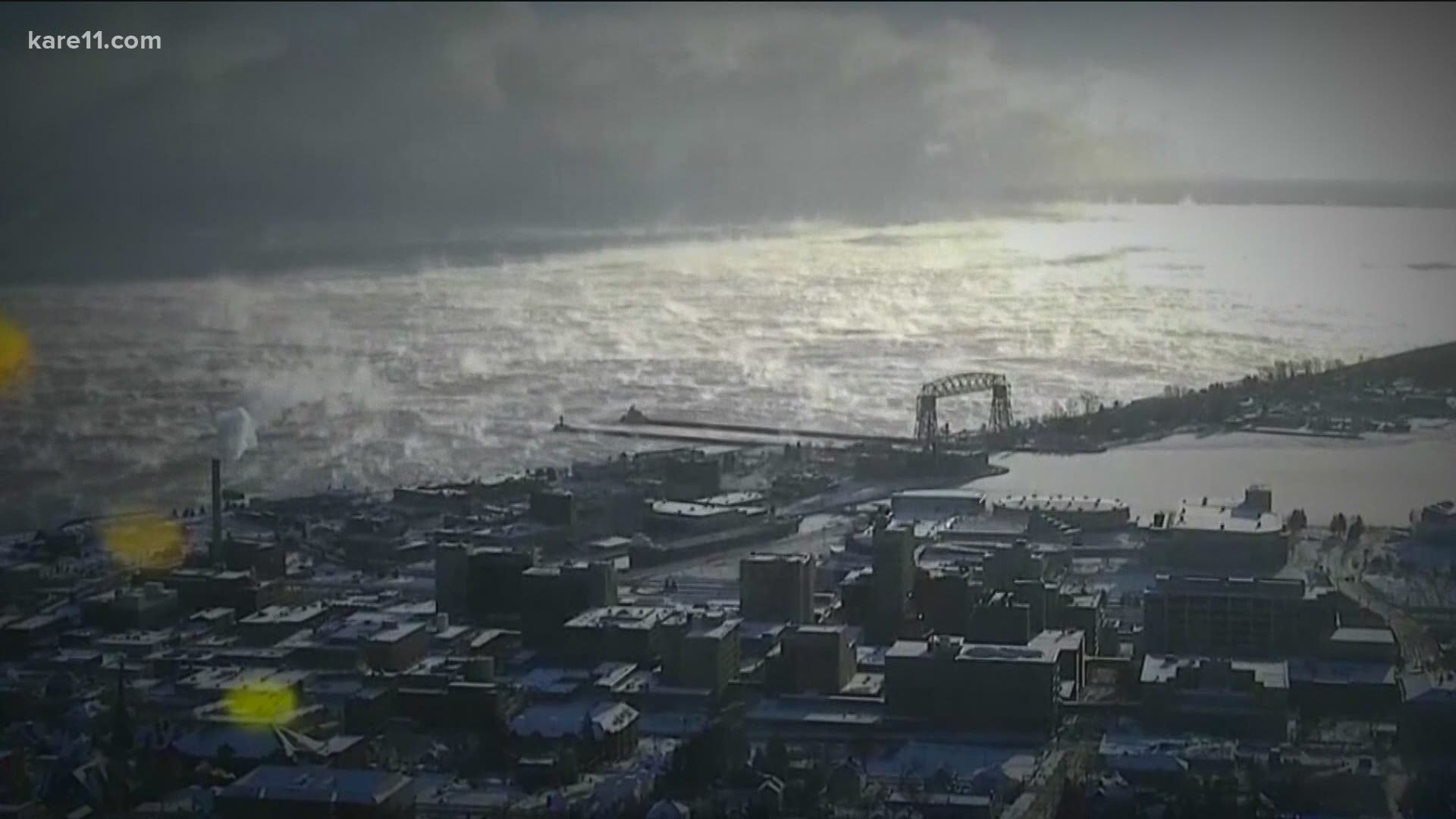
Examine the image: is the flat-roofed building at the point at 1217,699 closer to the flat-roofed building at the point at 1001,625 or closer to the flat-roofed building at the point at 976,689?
the flat-roofed building at the point at 976,689

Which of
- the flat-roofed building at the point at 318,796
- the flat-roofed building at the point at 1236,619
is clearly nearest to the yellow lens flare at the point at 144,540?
the flat-roofed building at the point at 318,796

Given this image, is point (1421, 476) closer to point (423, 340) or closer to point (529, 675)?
point (529, 675)

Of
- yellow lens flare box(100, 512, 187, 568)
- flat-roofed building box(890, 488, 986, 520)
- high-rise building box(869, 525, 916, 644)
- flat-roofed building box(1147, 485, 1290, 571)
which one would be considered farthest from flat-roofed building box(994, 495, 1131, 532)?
yellow lens flare box(100, 512, 187, 568)

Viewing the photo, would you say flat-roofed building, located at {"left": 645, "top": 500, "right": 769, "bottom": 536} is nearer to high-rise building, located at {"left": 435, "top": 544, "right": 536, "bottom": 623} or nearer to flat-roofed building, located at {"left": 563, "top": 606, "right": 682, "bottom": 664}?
high-rise building, located at {"left": 435, "top": 544, "right": 536, "bottom": 623}

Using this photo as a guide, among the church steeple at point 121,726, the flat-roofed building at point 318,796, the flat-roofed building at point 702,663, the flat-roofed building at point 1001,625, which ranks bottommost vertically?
the flat-roofed building at point 318,796

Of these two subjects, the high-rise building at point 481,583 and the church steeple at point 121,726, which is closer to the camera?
the church steeple at point 121,726
